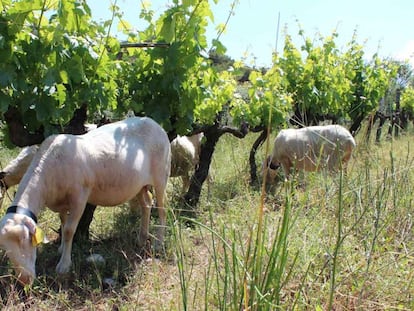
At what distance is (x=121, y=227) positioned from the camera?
5707 millimetres

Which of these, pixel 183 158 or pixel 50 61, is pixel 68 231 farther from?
pixel 183 158

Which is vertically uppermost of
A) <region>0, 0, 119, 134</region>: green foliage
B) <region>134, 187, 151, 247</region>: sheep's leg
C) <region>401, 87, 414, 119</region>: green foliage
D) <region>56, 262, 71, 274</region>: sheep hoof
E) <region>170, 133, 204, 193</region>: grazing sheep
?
<region>401, 87, 414, 119</region>: green foliage

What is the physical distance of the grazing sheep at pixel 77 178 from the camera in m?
3.45

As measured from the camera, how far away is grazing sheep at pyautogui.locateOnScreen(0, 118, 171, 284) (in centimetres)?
345

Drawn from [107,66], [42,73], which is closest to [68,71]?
[42,73]

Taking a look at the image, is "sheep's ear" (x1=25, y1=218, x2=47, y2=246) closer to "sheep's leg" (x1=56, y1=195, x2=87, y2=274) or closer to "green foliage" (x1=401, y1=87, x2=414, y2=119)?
"sheep's leg" (x1=56, y1=195, x2=87, y2=274)

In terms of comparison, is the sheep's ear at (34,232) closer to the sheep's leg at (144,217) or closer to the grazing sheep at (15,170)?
the sheep's leg at (144,217)

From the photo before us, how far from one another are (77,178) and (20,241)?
0.86 metres

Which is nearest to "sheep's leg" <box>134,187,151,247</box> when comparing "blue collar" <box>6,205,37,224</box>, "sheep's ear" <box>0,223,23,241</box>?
"blue collar" <box>6,205,37,224</box>

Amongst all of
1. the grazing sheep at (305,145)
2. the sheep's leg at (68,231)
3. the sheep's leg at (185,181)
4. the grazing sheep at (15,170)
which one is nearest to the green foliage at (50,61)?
the sheep's leg at (68,231)

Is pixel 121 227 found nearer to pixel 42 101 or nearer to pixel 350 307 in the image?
pixel 42 101

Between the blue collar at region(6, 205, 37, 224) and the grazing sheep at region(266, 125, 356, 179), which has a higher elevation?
the grazing sheep at region(266, 125, 356, 179)

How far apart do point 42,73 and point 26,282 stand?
185 cm

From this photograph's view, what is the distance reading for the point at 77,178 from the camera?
4090 mm
